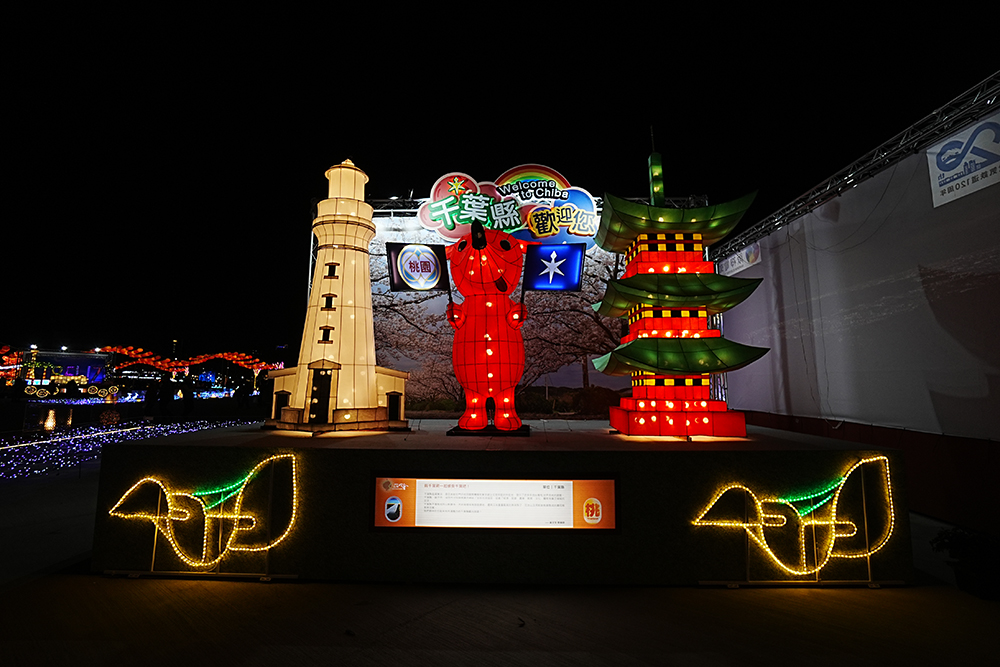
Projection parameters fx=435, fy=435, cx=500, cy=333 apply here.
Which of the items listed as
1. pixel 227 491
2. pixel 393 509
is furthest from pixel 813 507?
pixel 227 491

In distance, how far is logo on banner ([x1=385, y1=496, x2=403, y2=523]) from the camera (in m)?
4.30

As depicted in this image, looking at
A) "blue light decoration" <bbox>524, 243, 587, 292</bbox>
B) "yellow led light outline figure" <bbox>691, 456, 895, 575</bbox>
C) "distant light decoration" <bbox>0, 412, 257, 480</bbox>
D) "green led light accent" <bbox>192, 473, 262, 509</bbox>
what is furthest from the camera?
"blue light decoration" <bbox>524, 243, 587, 292</bbox>

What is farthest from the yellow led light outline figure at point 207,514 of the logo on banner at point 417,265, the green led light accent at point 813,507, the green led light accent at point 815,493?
the logo on banner at point 417,265

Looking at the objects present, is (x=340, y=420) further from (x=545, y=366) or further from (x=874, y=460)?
(x=545, y=366)

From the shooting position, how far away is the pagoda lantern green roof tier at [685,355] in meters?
5.35

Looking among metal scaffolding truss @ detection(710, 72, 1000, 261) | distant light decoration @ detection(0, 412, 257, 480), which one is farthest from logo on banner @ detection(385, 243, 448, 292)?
metal scaffolding truss @ detection(710, 72, 1000, 261)

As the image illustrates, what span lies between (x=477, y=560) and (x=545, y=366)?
7.82 meters

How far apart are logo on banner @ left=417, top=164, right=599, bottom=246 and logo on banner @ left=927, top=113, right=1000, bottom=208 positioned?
5.82 m

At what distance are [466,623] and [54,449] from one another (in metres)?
10.9

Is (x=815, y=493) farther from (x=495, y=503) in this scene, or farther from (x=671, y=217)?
(x=671, y=217)

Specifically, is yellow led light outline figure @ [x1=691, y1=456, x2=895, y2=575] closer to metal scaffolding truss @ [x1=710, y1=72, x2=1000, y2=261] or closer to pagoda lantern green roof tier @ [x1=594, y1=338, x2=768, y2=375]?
pagoda lantern green roof tier @ [x1=594, y1=338, x2=768, y2=375]

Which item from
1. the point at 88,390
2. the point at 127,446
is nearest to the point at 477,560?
the point at 127,446

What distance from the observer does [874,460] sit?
4273 mm

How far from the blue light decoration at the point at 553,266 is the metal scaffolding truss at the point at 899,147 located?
13.5 feet
